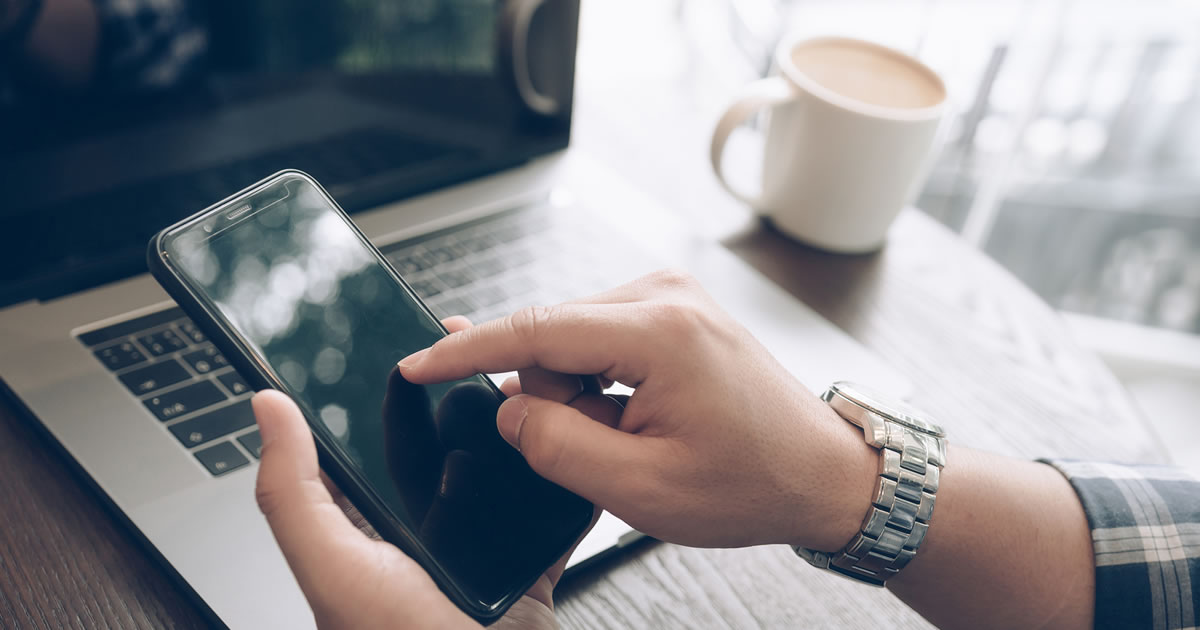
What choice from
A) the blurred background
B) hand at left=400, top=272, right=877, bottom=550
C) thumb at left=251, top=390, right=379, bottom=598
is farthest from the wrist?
the blurred background

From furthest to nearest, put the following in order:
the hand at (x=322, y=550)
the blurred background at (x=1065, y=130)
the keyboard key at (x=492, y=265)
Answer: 1. the blurred background at (x=1065, y=130)
2. the keyboard key at (x=492, y=265)
3. the hand at (x=322, y=550)

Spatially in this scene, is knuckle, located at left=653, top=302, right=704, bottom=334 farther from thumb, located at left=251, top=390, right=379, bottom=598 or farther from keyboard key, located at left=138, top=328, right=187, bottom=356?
keyboard key, located at left=138, top=328, right=187, bottom=356

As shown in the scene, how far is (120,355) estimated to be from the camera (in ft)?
1.63

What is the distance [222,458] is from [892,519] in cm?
37

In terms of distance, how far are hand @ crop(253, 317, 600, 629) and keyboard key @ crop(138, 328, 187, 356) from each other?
0.24 meters

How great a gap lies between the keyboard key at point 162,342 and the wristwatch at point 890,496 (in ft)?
1.36

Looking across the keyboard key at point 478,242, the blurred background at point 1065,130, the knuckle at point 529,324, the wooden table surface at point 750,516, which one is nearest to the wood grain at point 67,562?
the wooden table surface at point 750,516

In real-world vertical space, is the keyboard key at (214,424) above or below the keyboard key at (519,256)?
below

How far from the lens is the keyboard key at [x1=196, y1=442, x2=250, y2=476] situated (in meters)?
0.43

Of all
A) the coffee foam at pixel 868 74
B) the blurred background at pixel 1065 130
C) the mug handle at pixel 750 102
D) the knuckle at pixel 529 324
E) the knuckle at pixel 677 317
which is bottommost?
the blurred background at pixel 1065 130

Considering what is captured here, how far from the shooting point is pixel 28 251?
50 cm

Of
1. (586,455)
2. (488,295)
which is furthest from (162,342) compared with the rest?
(586,455)

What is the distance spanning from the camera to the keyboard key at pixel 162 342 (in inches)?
19.9

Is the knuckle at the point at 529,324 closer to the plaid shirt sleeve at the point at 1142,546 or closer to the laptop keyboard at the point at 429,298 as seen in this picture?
the laptop keyboard at the point at 429,298
